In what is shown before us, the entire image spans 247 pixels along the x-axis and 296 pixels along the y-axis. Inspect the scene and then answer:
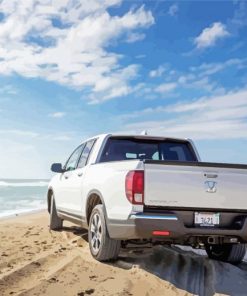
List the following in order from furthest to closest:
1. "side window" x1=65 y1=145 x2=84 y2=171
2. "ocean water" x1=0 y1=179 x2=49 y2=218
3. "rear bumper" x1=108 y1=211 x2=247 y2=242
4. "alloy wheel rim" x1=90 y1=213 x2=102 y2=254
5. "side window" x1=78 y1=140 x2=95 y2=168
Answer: "ocean water" x1=0 y1=179 x2=49 y2=218 → "side window" x1=65 y1=145 x2=84 y2=171 → "side window" x1=78 y1=140 x2=95 y2=168 → "alloy wheel rim" x1=90 y1=213 x2=102 y2=254 → "rear bumper" x1=108 y1=211 x2=247 y2=242

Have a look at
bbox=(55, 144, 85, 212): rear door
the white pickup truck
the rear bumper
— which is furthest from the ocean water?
the rear bumper

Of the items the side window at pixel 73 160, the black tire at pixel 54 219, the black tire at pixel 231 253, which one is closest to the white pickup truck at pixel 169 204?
the black tire at pixel 231 253

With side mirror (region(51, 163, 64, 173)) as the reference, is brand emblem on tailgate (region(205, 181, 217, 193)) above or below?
below

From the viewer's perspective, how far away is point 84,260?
6340mm

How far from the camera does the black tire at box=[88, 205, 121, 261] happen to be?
237 inches

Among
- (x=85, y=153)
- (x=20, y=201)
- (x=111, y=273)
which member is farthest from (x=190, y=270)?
(x=20, y=201)

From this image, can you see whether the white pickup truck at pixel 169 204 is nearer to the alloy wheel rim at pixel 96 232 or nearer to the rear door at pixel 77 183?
the alloy wheel rim at pixel 96 232

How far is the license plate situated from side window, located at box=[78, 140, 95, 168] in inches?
106

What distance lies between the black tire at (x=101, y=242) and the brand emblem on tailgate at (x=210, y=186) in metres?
1.41

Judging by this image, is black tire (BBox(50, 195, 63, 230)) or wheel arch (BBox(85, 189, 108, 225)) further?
black tire (BBox(50, 195, 63, 230))

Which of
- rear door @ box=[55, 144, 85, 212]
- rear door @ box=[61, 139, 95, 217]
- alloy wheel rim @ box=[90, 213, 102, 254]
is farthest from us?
rear door @ box=[55, 144, 85, 212]

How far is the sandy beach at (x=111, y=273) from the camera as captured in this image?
16.4ft

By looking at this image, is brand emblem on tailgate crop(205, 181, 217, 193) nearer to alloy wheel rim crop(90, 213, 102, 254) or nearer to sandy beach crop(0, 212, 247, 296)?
sandy beach crop(0, 212, 247, 296)

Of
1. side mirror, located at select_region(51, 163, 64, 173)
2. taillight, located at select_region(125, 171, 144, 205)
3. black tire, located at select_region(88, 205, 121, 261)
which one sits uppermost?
side mirror, located at select_region(51, 163, 64, 173)
